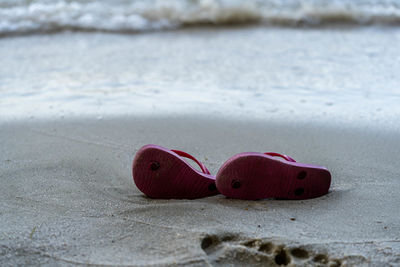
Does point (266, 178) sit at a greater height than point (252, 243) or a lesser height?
greater

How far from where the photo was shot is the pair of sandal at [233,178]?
1.69 metres

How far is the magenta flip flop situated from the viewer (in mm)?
1674

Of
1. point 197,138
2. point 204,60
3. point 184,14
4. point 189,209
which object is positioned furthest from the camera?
point 184,14

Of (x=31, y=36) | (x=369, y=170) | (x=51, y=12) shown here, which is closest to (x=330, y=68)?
(x=369, y=170)

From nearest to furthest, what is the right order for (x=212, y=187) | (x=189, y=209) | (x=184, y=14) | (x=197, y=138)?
1. (x=189, y=209)
2. (x=212, y=187)
3. (x=197, y=138)
4. (x=184, y=14)

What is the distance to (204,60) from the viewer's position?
13.3ft

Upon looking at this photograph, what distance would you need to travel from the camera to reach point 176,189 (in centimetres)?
177

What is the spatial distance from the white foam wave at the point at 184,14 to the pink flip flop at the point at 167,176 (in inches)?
168

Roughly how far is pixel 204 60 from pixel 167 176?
2.47 m

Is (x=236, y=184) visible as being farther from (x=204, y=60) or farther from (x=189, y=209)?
(x=204, y=60)

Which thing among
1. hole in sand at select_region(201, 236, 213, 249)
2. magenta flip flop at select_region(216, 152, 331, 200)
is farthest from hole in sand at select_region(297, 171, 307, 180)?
hole in sand at select_region(201, 236, 213, 249)

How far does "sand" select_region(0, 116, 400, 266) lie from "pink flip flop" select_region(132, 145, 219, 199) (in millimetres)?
41

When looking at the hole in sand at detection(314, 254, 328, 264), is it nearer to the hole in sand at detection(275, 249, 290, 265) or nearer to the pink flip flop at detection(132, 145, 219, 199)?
the hole in sand at detection(275, 249, 290, 265)

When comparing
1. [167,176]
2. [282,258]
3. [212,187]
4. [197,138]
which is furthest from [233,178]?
A: [197,138]
